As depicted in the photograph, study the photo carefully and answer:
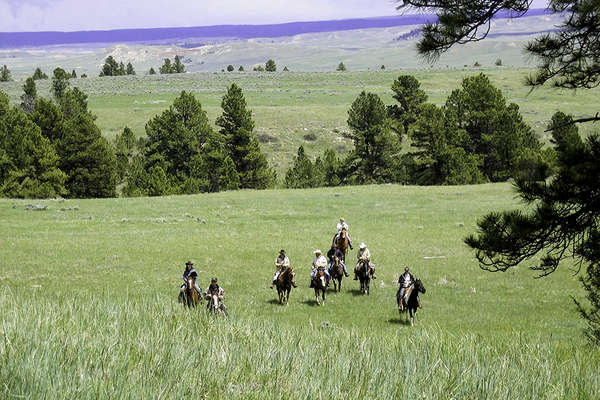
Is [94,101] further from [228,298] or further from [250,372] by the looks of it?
[250,372]

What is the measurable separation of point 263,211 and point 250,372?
39.0 m

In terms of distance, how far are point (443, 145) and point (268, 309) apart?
42.0 metres

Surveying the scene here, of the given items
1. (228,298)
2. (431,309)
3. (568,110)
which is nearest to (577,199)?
(431,309)

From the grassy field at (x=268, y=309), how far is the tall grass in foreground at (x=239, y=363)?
20 mm

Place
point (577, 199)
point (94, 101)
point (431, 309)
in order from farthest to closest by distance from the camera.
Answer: point (94, 101) → point (431, 309) → point (577, 199)

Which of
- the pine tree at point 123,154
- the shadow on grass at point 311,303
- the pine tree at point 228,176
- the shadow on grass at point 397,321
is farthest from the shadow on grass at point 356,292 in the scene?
Result: the pine tree at point 123,154

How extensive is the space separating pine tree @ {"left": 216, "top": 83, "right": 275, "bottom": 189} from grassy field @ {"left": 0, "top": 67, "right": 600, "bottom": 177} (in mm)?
22780

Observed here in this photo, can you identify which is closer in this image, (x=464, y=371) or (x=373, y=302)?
(x=464, y=371)

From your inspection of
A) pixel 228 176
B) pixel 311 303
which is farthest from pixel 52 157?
pixel 311 303

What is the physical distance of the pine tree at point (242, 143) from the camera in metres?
61.7

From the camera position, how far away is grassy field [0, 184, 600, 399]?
4230 millimetres

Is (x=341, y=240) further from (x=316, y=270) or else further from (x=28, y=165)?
(x=28, y=165)

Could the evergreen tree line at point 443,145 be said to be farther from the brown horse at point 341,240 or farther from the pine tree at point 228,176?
the brown horse at point 341,240

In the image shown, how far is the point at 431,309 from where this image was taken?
66.3ft
